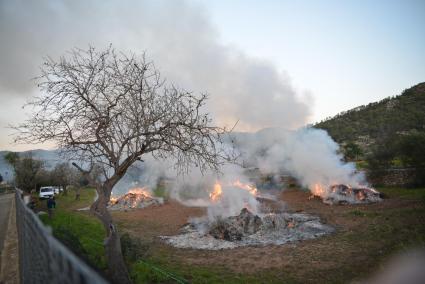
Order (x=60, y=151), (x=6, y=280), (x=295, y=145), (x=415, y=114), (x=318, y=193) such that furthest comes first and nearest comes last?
(x=415, y=114) → (x=295, y=145) → (x=318, y=193) → (x=60, y=151) → (x=6, y=280)

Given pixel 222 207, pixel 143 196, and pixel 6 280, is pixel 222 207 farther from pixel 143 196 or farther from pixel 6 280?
pixel 6 280

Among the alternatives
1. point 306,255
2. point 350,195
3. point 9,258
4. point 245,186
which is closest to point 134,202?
point 245,186

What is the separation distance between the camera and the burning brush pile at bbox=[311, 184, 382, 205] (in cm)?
2477

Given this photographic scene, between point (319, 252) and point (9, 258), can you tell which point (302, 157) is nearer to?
point (319, 252)

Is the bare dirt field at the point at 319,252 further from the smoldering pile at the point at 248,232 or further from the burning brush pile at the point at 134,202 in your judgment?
the burning brush pile at the point at 134,202

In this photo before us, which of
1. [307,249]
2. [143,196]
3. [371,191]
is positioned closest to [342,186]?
[371,191]

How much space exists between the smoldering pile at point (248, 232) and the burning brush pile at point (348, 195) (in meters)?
6.73

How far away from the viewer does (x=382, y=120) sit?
66.9m

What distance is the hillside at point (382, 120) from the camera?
58.0 metres

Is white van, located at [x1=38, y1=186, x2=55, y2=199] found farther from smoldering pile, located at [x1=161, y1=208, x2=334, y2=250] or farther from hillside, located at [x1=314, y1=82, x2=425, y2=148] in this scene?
hillside, located at [x1=314, y1=82, x2=425, y2=148]

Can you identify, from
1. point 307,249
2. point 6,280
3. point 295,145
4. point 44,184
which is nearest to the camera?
point 6,280

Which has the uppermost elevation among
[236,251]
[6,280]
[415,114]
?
[415,114]

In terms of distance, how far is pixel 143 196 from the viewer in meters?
33.4

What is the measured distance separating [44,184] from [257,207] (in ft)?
160
